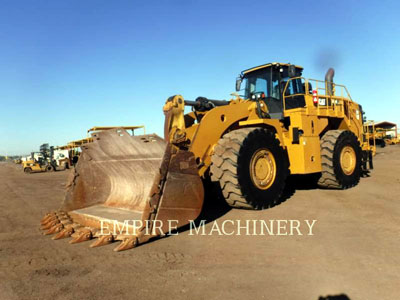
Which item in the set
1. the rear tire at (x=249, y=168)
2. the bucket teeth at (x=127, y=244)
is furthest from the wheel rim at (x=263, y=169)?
the bucket teeth at (x=127, y=244)

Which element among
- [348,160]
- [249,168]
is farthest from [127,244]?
[348,160]

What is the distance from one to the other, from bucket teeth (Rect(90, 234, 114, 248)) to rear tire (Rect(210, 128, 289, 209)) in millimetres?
1907

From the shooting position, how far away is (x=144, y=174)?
5297 millimetres

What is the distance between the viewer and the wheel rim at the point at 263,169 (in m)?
5.41

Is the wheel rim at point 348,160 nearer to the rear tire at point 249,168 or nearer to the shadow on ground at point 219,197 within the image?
the shadow on ground at point 219,197

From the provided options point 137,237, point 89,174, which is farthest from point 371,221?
point 89,174

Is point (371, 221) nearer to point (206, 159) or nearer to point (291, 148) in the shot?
point (291, 148)

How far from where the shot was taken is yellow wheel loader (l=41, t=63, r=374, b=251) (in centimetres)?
413

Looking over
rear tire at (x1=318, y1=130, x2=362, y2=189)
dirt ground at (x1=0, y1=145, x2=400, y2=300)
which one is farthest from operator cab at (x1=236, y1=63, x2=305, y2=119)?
dirt ground at (x1=0, y1=145, x2=400, y2=300)

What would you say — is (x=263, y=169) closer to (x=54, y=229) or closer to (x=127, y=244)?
(x=127, y=244)

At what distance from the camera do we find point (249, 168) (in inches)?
206

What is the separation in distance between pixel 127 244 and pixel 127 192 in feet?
6.09

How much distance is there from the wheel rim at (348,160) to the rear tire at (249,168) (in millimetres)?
2603

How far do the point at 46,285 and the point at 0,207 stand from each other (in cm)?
566
